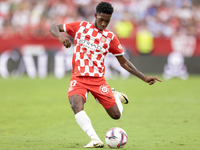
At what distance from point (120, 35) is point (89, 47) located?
15314 millimetres

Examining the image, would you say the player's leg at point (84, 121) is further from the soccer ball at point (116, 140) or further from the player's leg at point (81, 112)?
the soccer ball at point (116, 140)

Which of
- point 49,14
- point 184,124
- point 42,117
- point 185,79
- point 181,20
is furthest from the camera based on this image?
point 49,14

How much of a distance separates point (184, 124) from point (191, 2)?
51.5 feet

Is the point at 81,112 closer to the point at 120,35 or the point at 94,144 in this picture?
the point at 94,144

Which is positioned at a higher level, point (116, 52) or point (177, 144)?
point (116, 52)

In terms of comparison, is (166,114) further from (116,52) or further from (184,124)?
(116,52)

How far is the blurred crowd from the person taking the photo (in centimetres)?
2097

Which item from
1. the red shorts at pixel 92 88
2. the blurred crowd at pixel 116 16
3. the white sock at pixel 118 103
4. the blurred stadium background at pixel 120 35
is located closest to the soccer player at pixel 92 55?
the red shorts at pixel 92 88

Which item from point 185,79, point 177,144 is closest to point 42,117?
point 177,144

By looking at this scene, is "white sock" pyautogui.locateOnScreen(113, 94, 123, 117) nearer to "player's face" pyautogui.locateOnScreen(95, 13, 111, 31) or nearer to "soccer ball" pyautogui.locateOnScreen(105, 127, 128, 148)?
"soccer ball" pyautogui.locateOnScreen(105, 127, 128, 148)

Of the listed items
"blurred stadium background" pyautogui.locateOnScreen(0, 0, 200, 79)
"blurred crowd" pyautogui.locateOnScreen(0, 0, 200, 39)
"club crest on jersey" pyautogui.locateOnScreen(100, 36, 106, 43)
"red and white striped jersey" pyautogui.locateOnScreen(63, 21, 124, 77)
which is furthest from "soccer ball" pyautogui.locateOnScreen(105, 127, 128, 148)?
"blurred crowd" pyautogui.locateOnScreen(0, 0, 200, 39)

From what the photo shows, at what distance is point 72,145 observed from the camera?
5.63 meters

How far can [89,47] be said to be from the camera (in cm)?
595

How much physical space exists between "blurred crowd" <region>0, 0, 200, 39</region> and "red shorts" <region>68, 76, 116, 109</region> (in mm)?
14123
